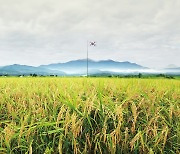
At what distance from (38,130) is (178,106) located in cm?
175

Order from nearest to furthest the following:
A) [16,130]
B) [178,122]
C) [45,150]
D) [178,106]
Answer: [45,150] < [16,130] < [178,122] < [178,106]

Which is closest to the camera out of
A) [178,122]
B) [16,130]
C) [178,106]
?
[16,130]

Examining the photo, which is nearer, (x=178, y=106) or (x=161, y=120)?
(x=161, y=120)

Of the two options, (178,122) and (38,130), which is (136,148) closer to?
(178,122)

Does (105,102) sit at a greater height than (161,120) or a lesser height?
greater

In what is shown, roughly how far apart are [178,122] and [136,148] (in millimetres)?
651

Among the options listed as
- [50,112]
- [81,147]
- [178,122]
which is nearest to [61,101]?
[50,112]

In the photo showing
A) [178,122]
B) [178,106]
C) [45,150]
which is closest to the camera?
[45,150]

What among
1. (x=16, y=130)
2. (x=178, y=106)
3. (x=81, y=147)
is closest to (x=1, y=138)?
(x=16, y=130)

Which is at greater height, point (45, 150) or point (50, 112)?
point (50, 112)

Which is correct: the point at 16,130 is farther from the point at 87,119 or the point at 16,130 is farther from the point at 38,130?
the point at 87,119

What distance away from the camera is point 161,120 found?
302 cm

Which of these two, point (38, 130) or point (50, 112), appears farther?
point (50, 112)

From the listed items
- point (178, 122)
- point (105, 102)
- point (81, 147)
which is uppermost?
point (105, 102)
